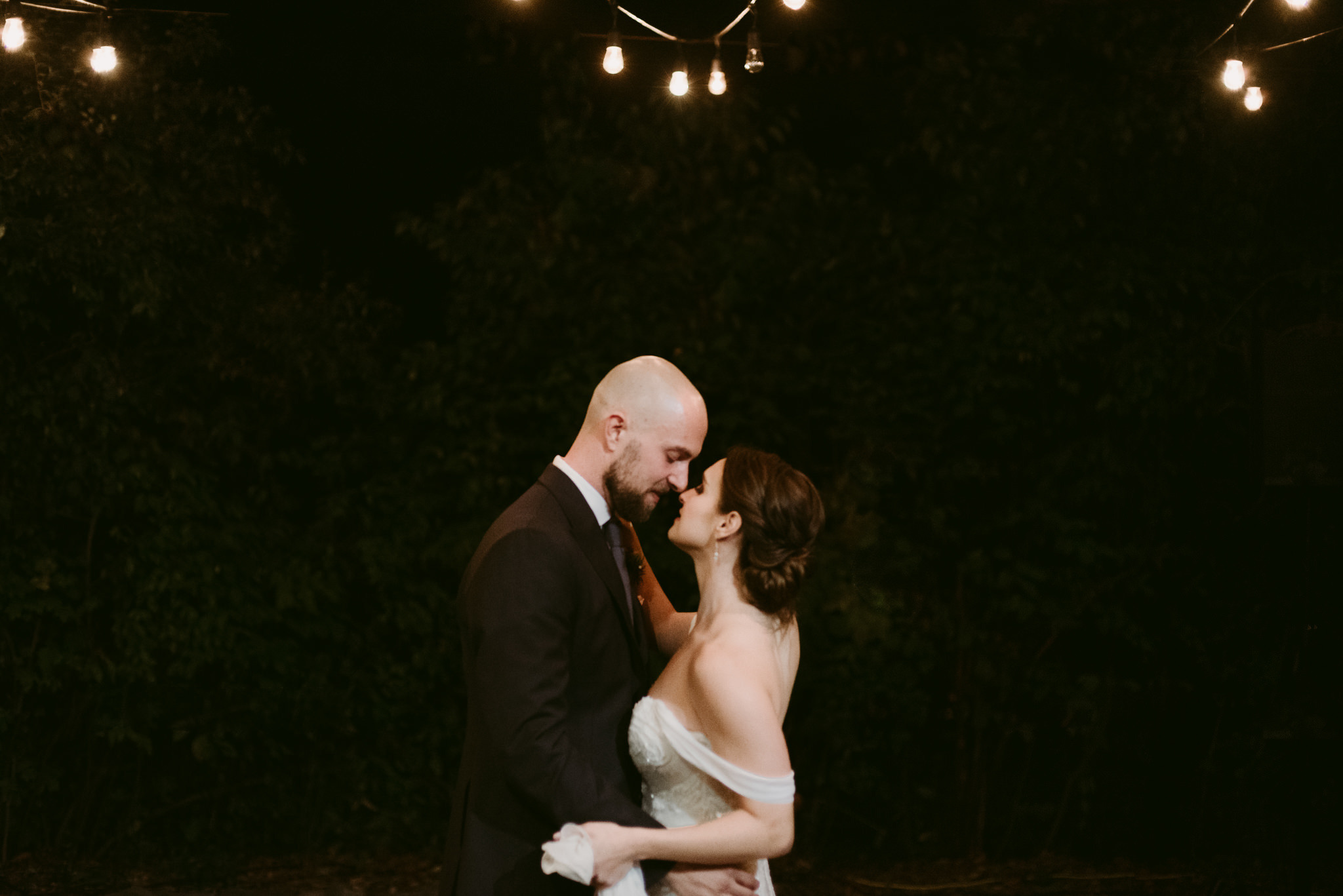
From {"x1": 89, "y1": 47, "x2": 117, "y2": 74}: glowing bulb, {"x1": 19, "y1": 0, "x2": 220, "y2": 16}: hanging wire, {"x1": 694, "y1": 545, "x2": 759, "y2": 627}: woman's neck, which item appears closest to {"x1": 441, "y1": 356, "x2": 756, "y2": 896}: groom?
{"x1": 694, "y1": 545, "x2": 759, "y2": 627}: woman's neck

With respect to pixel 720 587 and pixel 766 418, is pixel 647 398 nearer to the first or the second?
pixel 720 587

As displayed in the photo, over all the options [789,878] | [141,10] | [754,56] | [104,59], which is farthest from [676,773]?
[141,10]

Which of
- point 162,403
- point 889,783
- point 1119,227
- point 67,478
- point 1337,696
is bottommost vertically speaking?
point 889,783

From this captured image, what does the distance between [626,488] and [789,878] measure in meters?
3.18

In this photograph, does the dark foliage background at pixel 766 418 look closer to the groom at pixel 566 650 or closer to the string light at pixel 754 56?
the string light at pixel 754 56

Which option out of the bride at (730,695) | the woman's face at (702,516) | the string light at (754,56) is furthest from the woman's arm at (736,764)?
the string light at (754,56)

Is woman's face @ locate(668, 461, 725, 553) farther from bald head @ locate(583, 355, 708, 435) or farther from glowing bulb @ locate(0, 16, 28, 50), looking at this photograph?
glowing bulb @ locate(0, 16, 28, 50)

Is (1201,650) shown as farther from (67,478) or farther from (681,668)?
(67,478)

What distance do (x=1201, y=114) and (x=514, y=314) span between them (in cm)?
297

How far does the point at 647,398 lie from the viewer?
197 centimetres

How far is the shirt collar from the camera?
1.98m

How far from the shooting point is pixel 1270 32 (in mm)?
4492

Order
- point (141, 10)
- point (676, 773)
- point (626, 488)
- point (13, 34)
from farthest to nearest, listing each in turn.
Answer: point (141, 10)
point (13, 34)
point (626, 488)
point (676, 773)

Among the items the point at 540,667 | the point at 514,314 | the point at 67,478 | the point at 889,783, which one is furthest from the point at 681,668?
the point at 67,478
